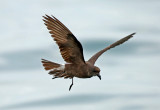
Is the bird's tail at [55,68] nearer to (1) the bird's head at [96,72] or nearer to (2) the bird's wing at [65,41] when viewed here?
(2) the bird's wing at [65,41]

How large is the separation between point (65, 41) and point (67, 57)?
1.92 feet

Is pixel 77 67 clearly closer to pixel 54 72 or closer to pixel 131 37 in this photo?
pixel 54 72

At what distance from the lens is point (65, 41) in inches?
566

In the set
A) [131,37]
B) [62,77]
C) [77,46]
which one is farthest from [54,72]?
[131,37]

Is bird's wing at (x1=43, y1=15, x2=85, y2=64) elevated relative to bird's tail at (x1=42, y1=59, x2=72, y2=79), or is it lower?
elevated

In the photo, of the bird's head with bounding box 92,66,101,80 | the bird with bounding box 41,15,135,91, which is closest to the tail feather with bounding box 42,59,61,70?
the bird with bounding box 41,15,135,91

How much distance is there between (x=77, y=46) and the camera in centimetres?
1430

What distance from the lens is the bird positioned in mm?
14211

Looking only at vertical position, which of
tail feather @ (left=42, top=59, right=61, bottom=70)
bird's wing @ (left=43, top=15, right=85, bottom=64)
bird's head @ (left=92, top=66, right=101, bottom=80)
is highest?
bird's wing @ (left=43, top=15, right=85, bottom=64)

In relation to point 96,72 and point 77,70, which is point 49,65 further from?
point 96,72

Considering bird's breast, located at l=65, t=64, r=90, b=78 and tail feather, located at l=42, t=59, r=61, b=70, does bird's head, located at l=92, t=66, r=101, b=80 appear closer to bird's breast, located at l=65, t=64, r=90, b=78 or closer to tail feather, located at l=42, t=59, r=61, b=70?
bird's breast, located at l=65, t=64, r=90, b=78

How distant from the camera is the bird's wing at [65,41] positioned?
1417cm

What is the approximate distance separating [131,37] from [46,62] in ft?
12.4

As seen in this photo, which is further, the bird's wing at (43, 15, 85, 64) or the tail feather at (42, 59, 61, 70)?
the tail feather at (42, 59, 61, 70)
